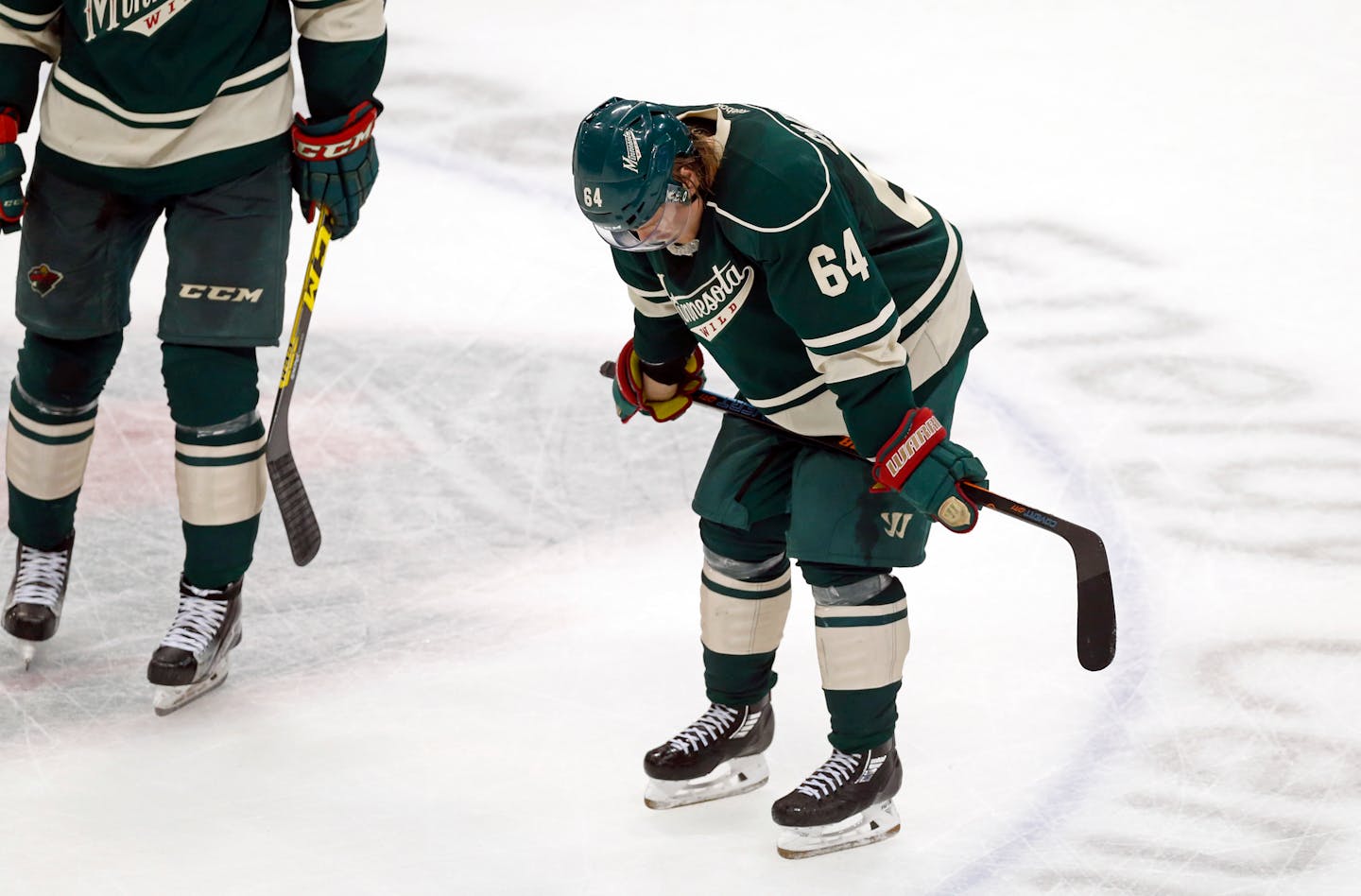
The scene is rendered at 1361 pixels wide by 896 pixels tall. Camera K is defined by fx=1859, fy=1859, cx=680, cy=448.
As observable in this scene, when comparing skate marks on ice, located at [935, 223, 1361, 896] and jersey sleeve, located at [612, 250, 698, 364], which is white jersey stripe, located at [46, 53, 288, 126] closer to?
jersey sleeve, located at [612, 250, 698, 364]

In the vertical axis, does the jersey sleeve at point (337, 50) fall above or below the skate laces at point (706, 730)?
above

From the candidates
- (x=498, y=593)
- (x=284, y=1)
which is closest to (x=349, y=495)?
(x=498, y=593)

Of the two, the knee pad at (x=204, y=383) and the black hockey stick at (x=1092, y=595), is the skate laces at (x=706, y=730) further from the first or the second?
the knee pad at (x=204, y=383)

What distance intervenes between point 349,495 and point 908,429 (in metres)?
1.77

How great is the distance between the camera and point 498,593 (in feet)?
11.8

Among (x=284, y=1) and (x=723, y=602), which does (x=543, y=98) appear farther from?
(x=723, y=602)

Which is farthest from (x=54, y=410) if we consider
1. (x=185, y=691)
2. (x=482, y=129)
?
(x=482, y=129)

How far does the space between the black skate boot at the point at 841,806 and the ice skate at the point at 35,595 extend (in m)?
1.34

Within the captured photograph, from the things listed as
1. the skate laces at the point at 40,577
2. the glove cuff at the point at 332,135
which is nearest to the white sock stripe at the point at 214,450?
the skate laces at the point at 40,577

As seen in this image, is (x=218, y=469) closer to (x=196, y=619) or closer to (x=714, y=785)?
(x=196, y=619)

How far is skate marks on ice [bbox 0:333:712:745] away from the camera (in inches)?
132

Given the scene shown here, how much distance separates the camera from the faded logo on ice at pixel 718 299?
8.50 ft

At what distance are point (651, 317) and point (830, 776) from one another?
75 cm

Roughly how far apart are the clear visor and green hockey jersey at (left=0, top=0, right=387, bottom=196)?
802mm
